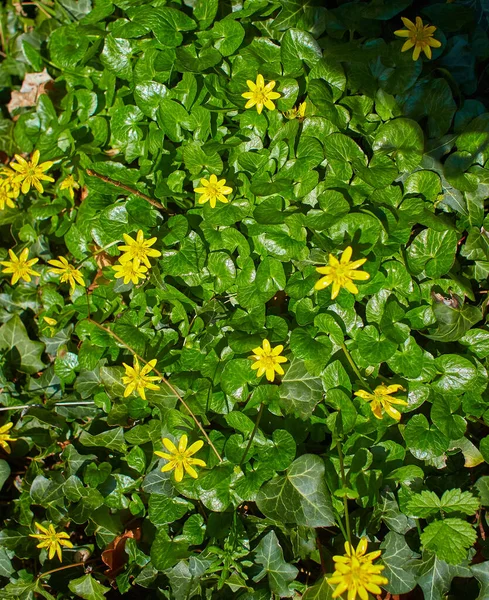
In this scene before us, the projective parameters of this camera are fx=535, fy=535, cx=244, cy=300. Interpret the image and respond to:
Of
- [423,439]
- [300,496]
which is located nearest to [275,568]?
[300,496]

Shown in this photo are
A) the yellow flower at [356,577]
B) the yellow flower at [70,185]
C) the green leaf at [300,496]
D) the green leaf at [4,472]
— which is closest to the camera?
the yellow flower at [356,577]

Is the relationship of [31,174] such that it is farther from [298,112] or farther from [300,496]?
[300,496]

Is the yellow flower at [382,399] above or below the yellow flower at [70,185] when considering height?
above

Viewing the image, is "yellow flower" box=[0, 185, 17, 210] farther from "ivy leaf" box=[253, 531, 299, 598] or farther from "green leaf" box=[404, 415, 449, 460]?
"green leaf" box=[404, 415, 449, 460]

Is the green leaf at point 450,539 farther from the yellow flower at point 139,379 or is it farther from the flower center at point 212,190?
the flower center at point 212,190

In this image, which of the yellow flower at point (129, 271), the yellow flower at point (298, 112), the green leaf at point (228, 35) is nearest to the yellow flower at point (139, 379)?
the yellow flower at point (129, 271)
